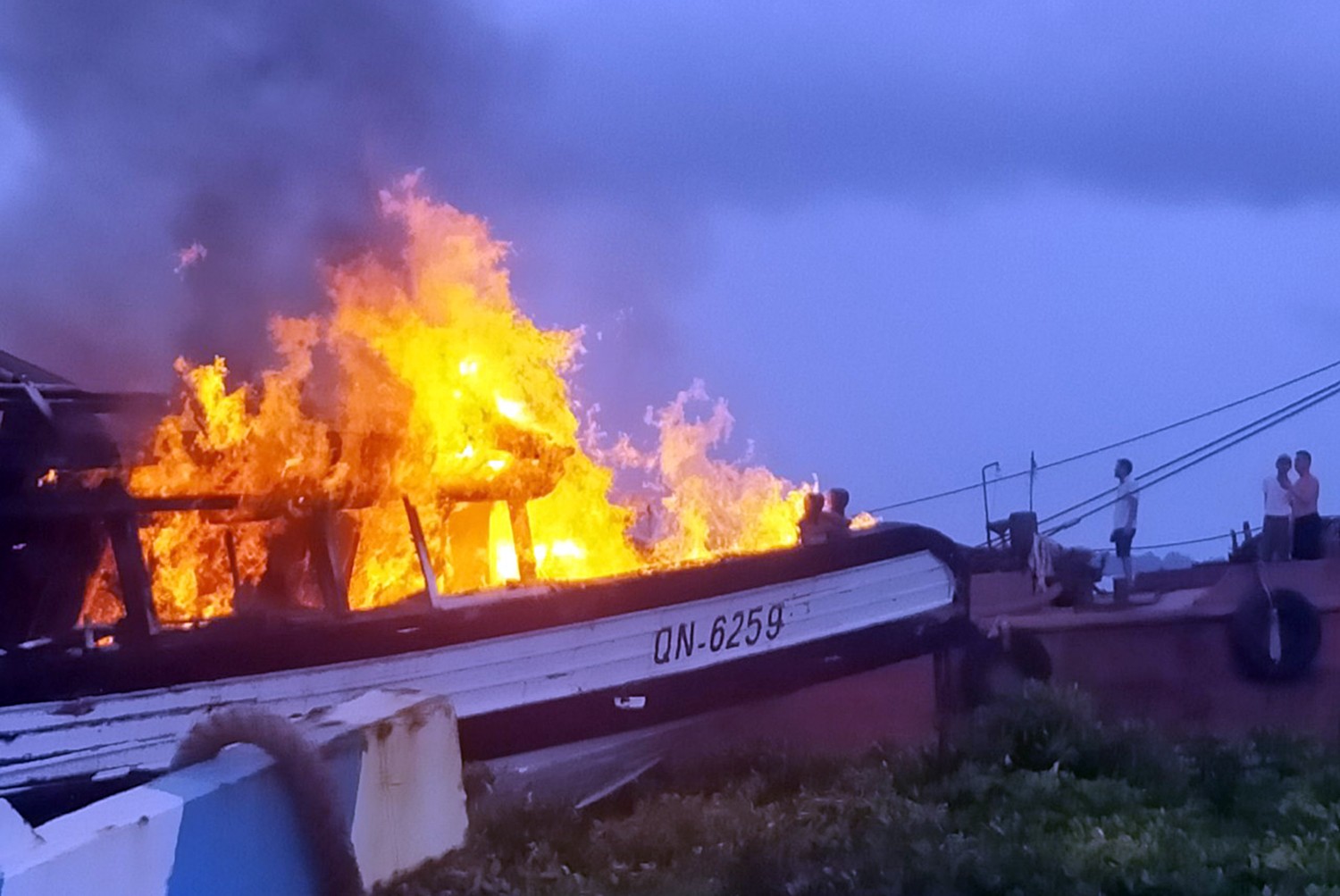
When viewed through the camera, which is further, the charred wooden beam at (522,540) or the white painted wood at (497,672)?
the charred wooden beam at (522,540)

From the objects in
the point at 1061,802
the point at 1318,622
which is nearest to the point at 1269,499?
the point at 1318,622

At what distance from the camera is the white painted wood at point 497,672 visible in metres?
7.16

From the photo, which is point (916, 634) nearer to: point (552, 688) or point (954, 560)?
point (954, 560)

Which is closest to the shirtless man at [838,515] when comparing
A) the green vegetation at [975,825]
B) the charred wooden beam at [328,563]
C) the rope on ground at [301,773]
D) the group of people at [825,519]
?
the group of people at [825,519]

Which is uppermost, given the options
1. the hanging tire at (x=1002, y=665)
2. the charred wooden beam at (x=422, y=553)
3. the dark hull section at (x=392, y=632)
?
the charred wooden beam at (x=422, y=553)

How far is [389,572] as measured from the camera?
8.79 metres

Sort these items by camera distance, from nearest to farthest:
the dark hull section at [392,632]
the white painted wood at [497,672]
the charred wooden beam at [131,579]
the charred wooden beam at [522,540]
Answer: the white painted wood at [497,672], the dark hull section at [392,632], the charred wooden beam at [131,579], the charred wooden beam at [522,540]

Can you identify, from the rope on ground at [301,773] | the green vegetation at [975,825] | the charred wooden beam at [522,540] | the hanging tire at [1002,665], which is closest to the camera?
the rope on ground at [301,773]

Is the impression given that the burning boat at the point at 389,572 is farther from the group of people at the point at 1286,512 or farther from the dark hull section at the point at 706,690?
the group of people at the point at 1286,512

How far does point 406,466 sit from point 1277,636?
7.17 metres

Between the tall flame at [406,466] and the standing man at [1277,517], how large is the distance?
15.2 feet

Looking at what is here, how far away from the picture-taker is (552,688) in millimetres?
8680

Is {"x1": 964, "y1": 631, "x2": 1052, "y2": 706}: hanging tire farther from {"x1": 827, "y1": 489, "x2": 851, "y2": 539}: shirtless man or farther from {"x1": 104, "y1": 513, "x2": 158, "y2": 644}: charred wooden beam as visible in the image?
{"x1": 104, "y1": 513, "x2": 158, "y2": 644}: charred wooden beam

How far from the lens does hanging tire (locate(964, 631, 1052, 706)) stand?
35.1ft
